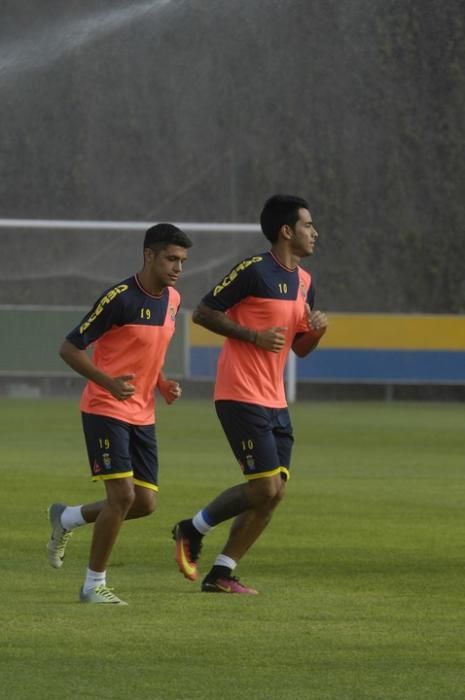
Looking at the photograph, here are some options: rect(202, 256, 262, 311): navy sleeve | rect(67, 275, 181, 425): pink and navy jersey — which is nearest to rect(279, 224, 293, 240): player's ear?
rect(202, 256, 262, 311): navy sleeve

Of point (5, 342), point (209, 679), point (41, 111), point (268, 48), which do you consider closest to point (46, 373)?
point (5, 342)

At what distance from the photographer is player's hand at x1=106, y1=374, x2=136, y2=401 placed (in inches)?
378

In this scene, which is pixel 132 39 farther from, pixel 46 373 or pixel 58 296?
pixel 46 373

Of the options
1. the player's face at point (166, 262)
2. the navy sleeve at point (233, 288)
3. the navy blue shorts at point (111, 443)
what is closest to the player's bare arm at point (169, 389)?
the navy blue shorts at point (111, 443)

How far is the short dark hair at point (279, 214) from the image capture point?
415 inches

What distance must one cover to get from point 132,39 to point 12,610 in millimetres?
30842

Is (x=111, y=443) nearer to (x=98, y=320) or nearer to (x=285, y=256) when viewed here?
(x=98, y=320)

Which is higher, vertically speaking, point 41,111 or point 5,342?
point 41,111

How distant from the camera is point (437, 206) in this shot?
45.8 m

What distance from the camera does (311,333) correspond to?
1058cm

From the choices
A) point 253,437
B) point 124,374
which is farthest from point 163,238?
point 253,437

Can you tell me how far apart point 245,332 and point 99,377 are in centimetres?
92

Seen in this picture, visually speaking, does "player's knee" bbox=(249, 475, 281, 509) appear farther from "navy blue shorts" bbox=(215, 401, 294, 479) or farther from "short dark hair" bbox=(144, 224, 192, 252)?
"short dark hair" bbox=(144, 224, 192, 252)

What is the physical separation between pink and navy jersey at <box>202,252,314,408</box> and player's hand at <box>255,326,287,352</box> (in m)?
0.14
